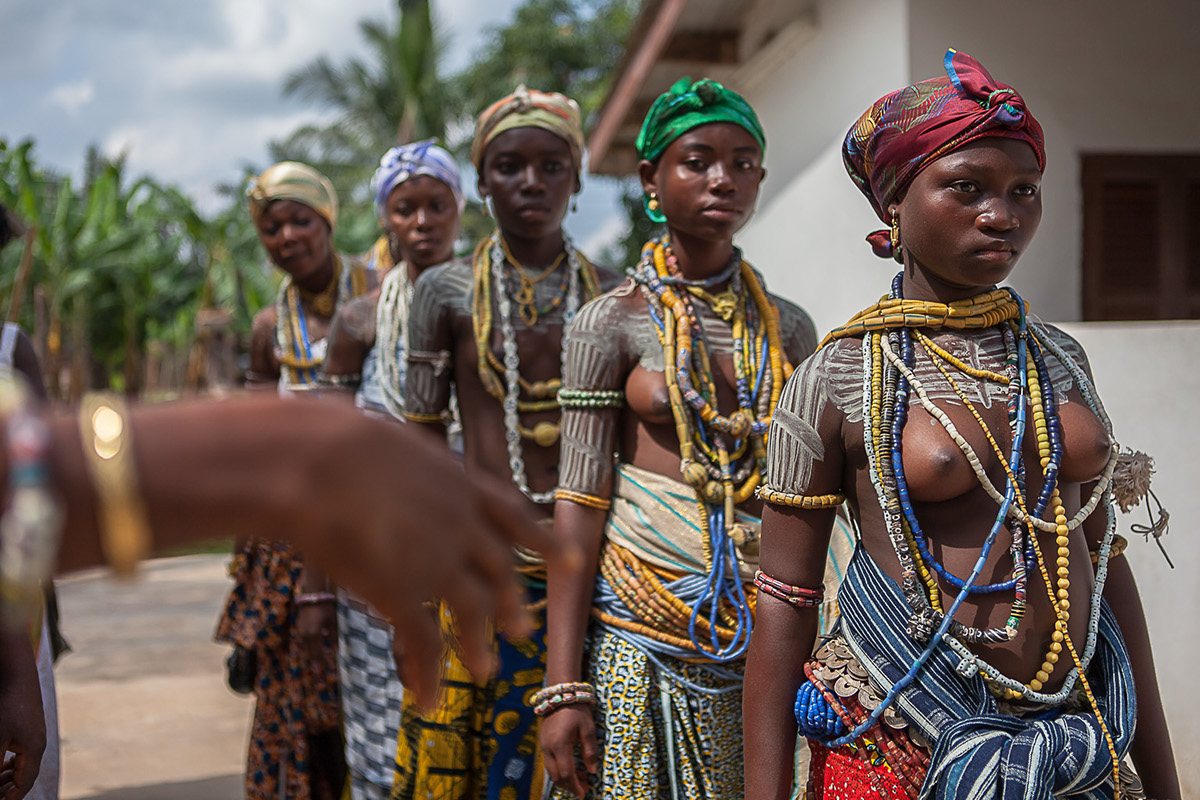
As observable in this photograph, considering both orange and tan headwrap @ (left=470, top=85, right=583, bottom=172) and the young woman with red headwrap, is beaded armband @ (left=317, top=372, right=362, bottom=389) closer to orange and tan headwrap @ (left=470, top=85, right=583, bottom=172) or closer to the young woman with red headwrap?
orange and tan headwrap @ (left=470, top=85, right=583, bottom=172)

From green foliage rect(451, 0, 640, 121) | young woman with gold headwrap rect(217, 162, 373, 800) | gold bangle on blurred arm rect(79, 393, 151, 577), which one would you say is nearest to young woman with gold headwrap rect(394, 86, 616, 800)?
young woman with gold headwrap rect(217, 162, 373, 800)

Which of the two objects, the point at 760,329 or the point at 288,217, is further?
the point at 288,217

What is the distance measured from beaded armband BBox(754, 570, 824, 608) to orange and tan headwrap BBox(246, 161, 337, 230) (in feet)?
10.3

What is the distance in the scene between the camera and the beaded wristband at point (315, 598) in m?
3.95

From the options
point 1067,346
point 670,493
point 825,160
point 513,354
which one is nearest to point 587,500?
point 670,493

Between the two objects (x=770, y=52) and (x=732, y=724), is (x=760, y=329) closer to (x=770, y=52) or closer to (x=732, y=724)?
(x=732, y=724)

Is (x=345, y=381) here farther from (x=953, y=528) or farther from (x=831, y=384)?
(x=953, y=528)

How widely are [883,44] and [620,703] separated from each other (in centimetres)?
351

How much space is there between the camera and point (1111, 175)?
5.07 meters

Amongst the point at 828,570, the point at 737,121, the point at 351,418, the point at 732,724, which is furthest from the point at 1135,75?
the point at 351,418

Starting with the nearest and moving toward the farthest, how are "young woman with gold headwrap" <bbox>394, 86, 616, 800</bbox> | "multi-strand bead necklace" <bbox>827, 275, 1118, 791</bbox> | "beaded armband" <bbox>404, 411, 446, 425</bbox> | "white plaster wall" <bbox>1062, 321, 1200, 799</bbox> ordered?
"multi-strand bead necklace" <bbox>827, 275, 1118, 791</bbox>, "young woman with gold headwrap" <bbox>394, 86, 616, 800</bbox>, "beaded armband" <bbox>404, 411, 446, 425</bbox>, "white plaster wall" <bbox>1062, 321, 1200, 799</bbox>

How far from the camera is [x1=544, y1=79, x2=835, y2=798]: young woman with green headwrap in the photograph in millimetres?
2479

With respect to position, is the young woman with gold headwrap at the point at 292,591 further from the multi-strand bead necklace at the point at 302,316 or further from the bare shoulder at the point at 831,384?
the bare shoulder at the point at 831,384

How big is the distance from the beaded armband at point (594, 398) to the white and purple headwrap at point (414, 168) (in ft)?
6.34
